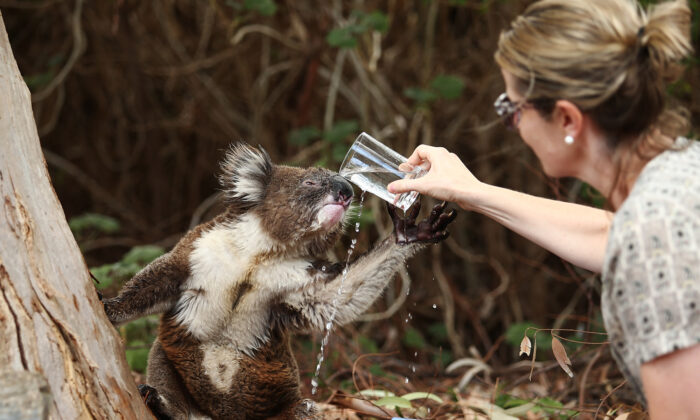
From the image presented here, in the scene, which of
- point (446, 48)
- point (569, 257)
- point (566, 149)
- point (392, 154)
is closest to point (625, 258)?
point (566, 149)

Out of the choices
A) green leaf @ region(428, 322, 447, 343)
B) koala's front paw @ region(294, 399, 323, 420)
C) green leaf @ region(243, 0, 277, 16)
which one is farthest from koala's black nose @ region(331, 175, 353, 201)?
green leaf @ region(428, 322, 447, 343)

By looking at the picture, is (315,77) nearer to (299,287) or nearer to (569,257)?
(299,287)

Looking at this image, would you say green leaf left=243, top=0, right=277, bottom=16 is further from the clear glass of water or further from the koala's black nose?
the clear glass of water

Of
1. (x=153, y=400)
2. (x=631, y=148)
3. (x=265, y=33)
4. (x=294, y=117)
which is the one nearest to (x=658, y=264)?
(x=631, y=148)

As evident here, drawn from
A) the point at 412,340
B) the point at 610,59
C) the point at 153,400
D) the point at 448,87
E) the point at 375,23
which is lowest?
the point at 412,340

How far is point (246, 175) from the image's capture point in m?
3.32

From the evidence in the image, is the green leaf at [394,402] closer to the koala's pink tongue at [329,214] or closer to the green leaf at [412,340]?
the koala's pink tongue at [329,214]

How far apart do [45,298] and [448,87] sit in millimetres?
3865

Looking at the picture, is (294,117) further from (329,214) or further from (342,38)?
(329,214)

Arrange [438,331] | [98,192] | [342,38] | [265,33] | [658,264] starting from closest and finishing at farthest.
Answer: [658,264]
[342,38]
[265,33]
[438,331]
[98,192]

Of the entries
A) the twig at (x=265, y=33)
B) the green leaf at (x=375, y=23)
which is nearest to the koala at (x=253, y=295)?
the green leaf at (x=375, y=23)

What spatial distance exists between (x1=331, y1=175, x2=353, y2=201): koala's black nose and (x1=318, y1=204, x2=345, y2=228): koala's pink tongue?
48mm

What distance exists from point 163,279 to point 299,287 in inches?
22.8

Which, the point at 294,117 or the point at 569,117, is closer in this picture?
the point at 569,117
